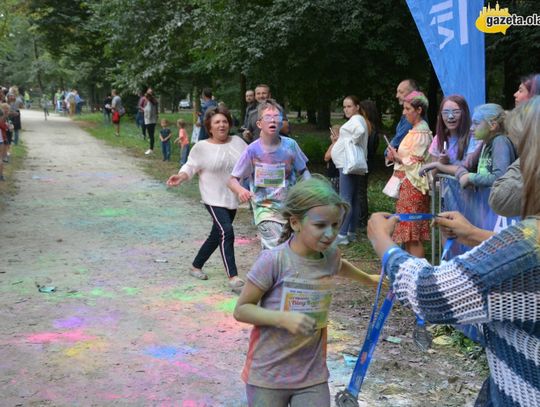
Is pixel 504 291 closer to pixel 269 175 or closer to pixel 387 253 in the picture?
pixel 387 253

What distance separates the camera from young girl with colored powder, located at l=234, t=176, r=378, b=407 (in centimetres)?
275

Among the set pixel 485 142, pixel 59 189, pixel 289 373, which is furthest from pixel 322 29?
pixel 289 373

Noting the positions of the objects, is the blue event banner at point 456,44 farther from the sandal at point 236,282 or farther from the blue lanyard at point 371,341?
the blue lanyard at point 371,341

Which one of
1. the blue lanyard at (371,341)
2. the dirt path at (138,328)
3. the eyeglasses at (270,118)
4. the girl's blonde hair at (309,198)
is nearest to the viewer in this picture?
the blue lanyard at (371,341)

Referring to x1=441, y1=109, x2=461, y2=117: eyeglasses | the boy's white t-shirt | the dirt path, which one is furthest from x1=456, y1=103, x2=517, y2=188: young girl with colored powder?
the boy's white t-shirt

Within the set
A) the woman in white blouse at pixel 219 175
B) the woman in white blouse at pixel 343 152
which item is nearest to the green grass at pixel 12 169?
the woman in white blouse at pixel 219 175

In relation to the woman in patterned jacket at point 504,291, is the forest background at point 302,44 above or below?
above

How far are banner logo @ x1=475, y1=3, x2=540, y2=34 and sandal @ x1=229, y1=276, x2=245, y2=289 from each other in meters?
4.34

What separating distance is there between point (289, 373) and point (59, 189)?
446 inches

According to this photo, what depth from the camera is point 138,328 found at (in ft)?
17.6

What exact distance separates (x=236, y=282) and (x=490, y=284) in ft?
16.0

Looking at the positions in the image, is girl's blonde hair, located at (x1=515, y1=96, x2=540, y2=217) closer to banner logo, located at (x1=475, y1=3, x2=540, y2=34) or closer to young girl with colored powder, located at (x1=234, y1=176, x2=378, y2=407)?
young girl with colored powder, located at (x1=234, y1=176, x2=378, y2=407)

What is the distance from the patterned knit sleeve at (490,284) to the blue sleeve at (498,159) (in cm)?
294

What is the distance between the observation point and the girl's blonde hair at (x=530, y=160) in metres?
1.78
